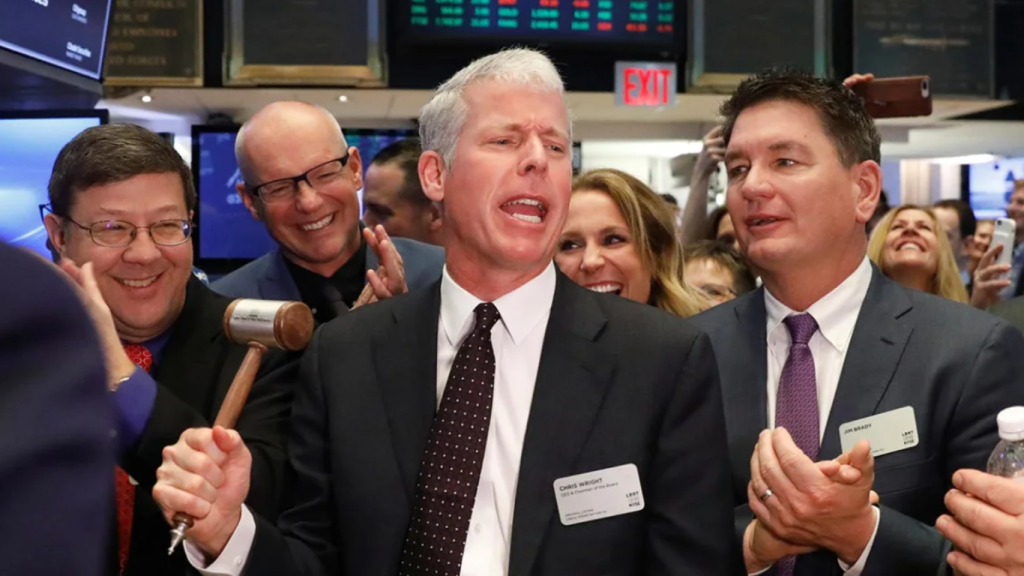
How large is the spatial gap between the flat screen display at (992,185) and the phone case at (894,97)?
9.44m

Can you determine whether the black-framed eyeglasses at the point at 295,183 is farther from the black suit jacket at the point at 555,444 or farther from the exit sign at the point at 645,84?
the exit sign at the point at 645,84

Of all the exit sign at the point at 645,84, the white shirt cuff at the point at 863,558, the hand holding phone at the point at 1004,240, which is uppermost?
the exit sign at the point at 645,84

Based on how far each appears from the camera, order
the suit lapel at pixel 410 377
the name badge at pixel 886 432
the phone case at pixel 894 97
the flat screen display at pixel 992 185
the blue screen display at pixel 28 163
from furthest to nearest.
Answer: the flat screen display at pixel 992 185 → the blue screen display at pixel 28 163 → the phone case at pixel 894 97 → the name badge at pixel 886 432 → the suit lapel at pixel 410 377

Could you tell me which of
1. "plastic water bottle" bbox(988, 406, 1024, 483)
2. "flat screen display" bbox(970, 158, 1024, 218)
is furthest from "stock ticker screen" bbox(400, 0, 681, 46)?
"flat screen display" bbox(970, 158, 1024, 218)

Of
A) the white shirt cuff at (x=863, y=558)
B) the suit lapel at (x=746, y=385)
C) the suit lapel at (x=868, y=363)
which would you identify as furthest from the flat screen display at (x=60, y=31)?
the white shirt cuff at (x=863, y=558)

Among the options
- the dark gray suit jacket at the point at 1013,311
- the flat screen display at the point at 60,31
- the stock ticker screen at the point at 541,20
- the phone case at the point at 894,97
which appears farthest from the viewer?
the stock ticker screen at the point at 541,20

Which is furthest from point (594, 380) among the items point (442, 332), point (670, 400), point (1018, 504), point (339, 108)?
point (339, 108)

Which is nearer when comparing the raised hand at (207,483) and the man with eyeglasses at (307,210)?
the raised hand at (207,483)

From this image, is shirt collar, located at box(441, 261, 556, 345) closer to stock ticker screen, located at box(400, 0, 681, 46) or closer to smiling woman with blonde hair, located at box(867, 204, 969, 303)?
smiling woman with blonde hair, located at box(867, 204, 969, 303)

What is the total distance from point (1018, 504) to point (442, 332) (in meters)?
1.00

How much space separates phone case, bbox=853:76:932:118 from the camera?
8.96ft

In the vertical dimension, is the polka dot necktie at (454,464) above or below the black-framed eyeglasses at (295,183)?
below

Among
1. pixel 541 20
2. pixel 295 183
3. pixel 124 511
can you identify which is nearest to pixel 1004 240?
pixel 295 183

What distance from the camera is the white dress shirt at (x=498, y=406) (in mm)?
1775
